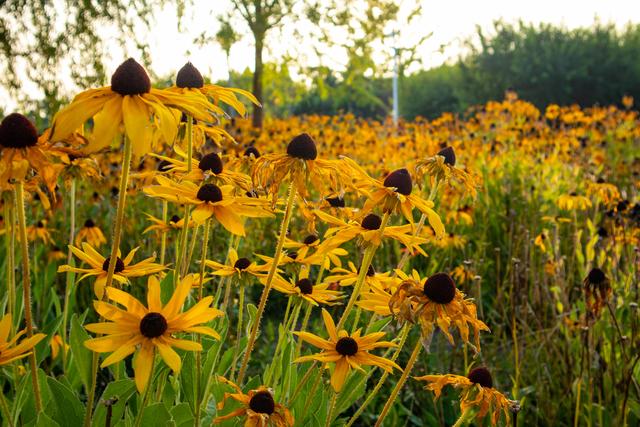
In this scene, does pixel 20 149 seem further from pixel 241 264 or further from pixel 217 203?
pixel 241 264

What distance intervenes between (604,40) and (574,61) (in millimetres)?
1236

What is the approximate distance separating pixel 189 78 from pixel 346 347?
1.97 ft

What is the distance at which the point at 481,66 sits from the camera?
21125 millimetres

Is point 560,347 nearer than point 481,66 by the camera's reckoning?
Yes

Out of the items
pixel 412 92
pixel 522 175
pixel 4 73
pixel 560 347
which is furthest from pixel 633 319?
pixel 412 92

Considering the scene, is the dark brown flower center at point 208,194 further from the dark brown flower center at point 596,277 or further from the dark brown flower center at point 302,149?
the dark brown flower center at point 596,277

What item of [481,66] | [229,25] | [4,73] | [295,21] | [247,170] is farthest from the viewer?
[481,66]

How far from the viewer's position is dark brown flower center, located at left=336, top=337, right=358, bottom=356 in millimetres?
1132

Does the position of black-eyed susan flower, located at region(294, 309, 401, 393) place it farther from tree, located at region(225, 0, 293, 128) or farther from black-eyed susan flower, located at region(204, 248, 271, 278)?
tree, located at region(225, 0, 293, 128)

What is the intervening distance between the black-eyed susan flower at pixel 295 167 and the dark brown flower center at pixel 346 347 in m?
0.27

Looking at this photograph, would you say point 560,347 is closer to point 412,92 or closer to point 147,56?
point 147,56

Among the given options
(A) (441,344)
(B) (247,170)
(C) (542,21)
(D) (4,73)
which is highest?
(C) (542,21)

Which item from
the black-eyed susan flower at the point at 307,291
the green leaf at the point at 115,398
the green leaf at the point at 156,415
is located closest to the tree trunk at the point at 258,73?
the black-eyed susan flower at the point at 307,291

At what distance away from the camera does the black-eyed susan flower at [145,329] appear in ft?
2.86
